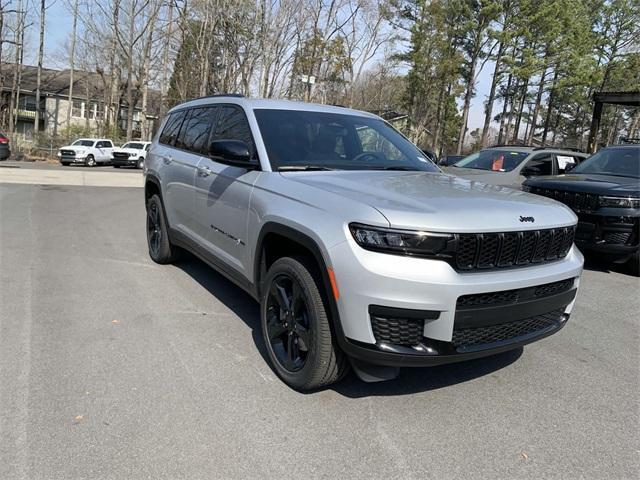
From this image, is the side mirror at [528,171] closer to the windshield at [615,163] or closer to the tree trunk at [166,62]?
the windshield at [615,163]

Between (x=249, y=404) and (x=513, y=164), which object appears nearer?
(x=249, y=404)

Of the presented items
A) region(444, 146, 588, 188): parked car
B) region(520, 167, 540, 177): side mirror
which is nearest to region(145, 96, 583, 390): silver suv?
region(444, 146, 588, 188): parked car

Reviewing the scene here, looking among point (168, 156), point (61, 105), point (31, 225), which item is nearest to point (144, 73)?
point (61, 105)

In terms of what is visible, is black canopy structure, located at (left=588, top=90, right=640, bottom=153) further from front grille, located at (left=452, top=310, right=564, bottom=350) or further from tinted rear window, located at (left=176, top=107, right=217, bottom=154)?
front grille, located at (left=452, top=310, right=564, bottom=350)

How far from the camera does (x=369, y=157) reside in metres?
4.17

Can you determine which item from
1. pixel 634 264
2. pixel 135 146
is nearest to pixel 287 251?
pixel 634 264

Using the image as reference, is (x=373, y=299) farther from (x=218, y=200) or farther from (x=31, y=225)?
(x=31, y=225)

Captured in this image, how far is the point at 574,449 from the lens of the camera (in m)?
2.77

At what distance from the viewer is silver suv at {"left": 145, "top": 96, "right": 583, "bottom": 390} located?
8.68ft

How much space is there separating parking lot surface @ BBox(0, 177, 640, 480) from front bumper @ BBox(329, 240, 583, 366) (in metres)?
0.47

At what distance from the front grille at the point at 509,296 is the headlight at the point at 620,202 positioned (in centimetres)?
396

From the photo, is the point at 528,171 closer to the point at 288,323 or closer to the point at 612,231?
the point at 612,231

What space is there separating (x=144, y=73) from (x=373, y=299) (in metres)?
38.9

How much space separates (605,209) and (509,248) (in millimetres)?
4510
